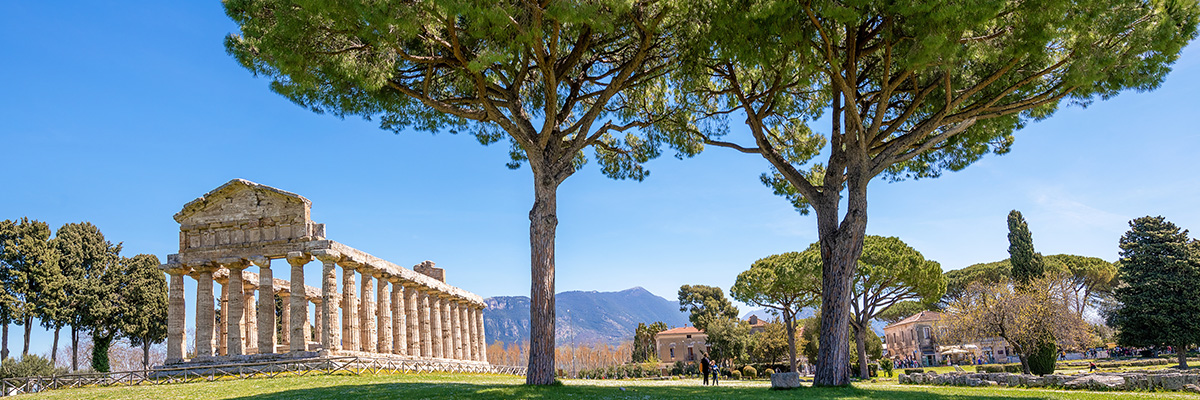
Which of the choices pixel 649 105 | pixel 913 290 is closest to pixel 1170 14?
pixel 649 105

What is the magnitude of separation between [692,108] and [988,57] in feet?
25.6

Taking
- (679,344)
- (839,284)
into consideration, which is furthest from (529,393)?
(679,344)

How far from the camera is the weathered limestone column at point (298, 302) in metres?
30.3

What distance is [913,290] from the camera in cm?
3681

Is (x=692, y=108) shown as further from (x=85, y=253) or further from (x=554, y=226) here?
(x=85, y=253)

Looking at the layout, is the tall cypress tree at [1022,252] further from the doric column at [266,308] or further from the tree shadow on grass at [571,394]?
the doric column at [266,308]

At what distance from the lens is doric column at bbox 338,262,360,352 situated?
104 ft

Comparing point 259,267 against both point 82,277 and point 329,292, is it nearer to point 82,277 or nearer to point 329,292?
point 329,292

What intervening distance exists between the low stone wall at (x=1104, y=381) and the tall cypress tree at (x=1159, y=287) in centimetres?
2204

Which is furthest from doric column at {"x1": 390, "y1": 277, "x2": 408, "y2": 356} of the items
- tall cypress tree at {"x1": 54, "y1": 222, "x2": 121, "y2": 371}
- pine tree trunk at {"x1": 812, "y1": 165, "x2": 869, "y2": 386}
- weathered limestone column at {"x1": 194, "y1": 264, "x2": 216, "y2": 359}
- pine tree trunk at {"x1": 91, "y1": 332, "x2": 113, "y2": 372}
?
pine tree trunk at {"x1": 812, "y1": 165, "x2": 869, "y2": 386}

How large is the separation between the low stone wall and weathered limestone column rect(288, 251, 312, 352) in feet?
82.2

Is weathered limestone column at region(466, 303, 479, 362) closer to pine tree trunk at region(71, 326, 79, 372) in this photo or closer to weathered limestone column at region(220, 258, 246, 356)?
weathered limestone column at region(220, 258, 246, 356)

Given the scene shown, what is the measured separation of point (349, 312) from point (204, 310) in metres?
6.29

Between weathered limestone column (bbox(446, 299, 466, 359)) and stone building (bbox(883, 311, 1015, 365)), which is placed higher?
weathered limestone column (bbox(446, 299, 466, 359))
